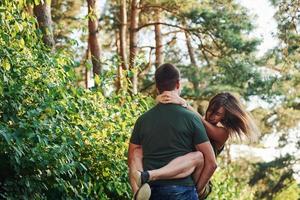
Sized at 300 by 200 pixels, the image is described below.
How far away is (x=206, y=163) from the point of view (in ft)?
15.1

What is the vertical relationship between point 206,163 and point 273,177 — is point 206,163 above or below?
above

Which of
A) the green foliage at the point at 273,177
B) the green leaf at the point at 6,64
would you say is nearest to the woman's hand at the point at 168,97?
the green leaf at the point at 6,64

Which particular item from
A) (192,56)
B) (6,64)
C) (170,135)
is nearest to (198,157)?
(170,135)

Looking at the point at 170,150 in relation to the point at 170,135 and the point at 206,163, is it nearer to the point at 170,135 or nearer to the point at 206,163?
the point at 170,135

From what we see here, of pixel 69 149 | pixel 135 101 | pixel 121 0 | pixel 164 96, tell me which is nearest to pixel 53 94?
pixel 69 149

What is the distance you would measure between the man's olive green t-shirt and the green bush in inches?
43.5

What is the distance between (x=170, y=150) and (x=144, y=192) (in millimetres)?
363

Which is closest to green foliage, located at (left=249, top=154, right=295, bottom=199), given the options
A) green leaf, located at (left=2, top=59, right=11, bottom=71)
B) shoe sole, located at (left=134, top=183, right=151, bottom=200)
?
green leaf, located at (left=2, top=59, right=11, bottom=71)

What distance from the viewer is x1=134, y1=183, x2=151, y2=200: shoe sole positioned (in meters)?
4.27

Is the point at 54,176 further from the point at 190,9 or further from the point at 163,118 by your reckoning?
the point at 190,9

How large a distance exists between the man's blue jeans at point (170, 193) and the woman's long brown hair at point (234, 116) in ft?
2.66

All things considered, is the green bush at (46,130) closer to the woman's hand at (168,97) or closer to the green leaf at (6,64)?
the green leaf at (6,64)

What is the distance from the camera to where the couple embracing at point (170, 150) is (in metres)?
4.38

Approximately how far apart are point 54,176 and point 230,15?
51.8 feet
